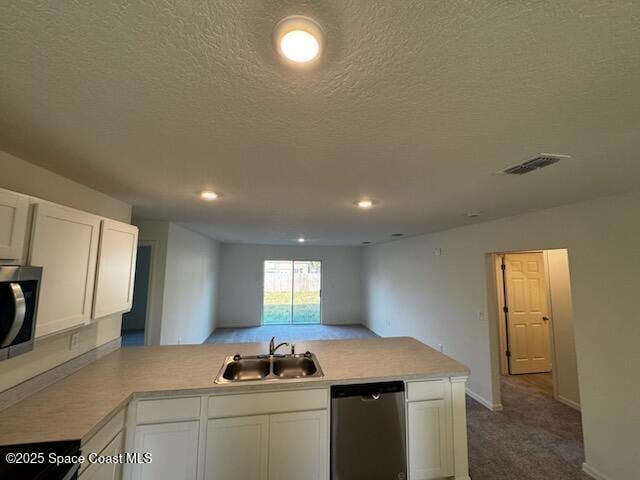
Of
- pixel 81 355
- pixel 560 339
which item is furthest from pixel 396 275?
pixel 81 355

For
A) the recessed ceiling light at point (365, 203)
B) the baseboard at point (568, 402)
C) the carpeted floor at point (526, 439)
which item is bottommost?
the carpeted floor at point (526, 439)

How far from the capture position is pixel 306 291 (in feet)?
27.1

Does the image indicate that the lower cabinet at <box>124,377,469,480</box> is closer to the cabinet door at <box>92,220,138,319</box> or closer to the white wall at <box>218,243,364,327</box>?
the cabinet door at <box>92,220,138,319</box>

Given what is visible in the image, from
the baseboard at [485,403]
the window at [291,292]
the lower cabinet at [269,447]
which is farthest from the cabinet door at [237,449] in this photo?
the window at [291,292]

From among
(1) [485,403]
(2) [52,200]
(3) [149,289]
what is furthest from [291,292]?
(2) [52,200]

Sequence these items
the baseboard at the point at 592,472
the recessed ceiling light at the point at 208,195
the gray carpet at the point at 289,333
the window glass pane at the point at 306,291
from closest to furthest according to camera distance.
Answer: the baseboard at the point at 592,472 < the recessed ceiling light at the point at 208,195 < the gray carpet at the point at 289,333 < the window glass pane at the point at 306,291

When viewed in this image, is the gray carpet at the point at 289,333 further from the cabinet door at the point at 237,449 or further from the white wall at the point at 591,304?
the cabinet door at the point at 237,449

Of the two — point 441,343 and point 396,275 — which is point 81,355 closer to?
point 441,343

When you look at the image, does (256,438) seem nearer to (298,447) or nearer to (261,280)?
(298,447)

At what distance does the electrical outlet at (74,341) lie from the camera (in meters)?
2.09

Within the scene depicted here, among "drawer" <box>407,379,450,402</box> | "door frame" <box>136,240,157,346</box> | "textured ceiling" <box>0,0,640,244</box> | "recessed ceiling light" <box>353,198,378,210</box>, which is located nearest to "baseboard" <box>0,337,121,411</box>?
"door frame" <box>136,240,157,346</box>

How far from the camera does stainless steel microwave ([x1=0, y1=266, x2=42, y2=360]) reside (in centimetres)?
117

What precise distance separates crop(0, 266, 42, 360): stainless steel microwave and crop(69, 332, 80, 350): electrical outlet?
951 mm

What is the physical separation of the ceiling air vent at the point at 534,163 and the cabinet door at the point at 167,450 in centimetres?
282
